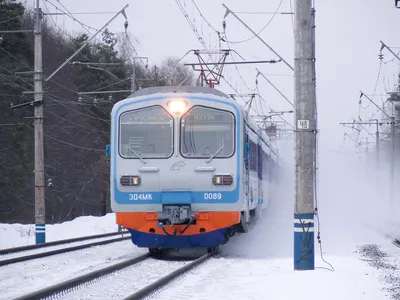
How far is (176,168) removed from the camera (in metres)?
15.3

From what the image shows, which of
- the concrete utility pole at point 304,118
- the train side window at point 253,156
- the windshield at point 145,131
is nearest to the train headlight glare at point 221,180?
the windshield at point 145,131

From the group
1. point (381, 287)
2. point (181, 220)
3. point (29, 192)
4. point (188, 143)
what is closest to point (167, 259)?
point (181, 220)

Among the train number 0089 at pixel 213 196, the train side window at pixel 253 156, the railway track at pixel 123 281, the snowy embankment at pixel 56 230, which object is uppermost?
the train side window at pixel 253 156

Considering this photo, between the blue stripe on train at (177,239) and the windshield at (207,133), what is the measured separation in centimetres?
165

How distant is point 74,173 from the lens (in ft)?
175

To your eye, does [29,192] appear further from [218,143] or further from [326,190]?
[218,143]

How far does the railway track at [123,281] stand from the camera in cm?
1015

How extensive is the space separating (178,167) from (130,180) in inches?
40.7

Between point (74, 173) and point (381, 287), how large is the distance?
44.0 metres

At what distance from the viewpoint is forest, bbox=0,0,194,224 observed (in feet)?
138

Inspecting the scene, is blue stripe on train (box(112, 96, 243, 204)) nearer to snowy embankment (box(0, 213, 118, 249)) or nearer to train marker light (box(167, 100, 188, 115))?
train marker light (box(167, 100, 188, 115))

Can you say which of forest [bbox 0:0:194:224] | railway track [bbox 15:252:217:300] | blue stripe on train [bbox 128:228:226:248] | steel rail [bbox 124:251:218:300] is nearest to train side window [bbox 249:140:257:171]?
blue stripe on train [bbox 128:228:226:248]

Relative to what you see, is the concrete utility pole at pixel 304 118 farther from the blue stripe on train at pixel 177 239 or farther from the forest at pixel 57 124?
the forest at pixel 57 124

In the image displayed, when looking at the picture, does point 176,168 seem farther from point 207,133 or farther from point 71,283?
point 71,283
